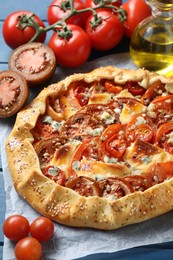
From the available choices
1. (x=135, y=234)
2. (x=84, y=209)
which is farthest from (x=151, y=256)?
(x=84, y=209)

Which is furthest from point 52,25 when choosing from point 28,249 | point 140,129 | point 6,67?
point 28,249

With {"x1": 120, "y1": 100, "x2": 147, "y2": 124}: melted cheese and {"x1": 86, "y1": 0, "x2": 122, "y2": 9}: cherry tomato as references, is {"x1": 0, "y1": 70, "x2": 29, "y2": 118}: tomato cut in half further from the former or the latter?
{"x1": 86, "y1": 0, "x2": 122, "y2": 9}: cherry tomato

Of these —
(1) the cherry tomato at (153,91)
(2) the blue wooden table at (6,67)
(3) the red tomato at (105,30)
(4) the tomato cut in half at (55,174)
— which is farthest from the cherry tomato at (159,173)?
(3) the red tomato at (105,30)

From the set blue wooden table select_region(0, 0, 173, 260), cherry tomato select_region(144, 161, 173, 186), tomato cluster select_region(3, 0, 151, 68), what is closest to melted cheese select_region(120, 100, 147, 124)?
cherry tomato select_region(144, 161, 173, 186)

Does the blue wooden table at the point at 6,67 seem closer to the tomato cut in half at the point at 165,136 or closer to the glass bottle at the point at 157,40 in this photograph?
the glass bottle at the point at 157,40

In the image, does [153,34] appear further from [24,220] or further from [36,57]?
[24,220]
